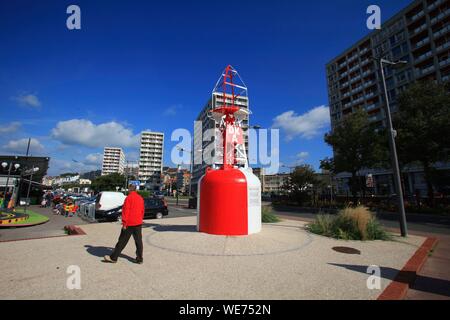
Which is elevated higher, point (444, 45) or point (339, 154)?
point (444, 45)

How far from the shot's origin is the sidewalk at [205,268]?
393 cm

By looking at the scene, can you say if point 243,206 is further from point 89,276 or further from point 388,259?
point 89,276

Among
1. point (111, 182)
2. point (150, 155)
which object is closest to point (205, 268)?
point (111, 182)

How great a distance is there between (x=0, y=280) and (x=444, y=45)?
189 ft

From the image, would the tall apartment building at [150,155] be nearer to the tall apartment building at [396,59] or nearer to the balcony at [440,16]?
the tall apartment building at [396,59]

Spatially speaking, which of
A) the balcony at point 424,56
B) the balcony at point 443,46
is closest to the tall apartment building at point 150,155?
the balcony at point 424,56

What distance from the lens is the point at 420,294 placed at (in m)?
4.22

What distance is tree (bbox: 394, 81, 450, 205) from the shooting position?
65.5ft

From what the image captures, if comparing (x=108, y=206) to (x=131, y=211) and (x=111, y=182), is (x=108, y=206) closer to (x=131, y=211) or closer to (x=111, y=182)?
(x=131, y=211)

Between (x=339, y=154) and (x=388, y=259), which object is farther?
(x=339, y=154)

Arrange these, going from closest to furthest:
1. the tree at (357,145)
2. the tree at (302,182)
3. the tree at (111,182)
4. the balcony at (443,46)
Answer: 1. the tree at (357,145)
2. the tree at (302,182)
3. the balcony at (443,46)
4. the tree at (111,182)

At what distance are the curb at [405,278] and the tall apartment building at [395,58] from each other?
3064 centimetres
